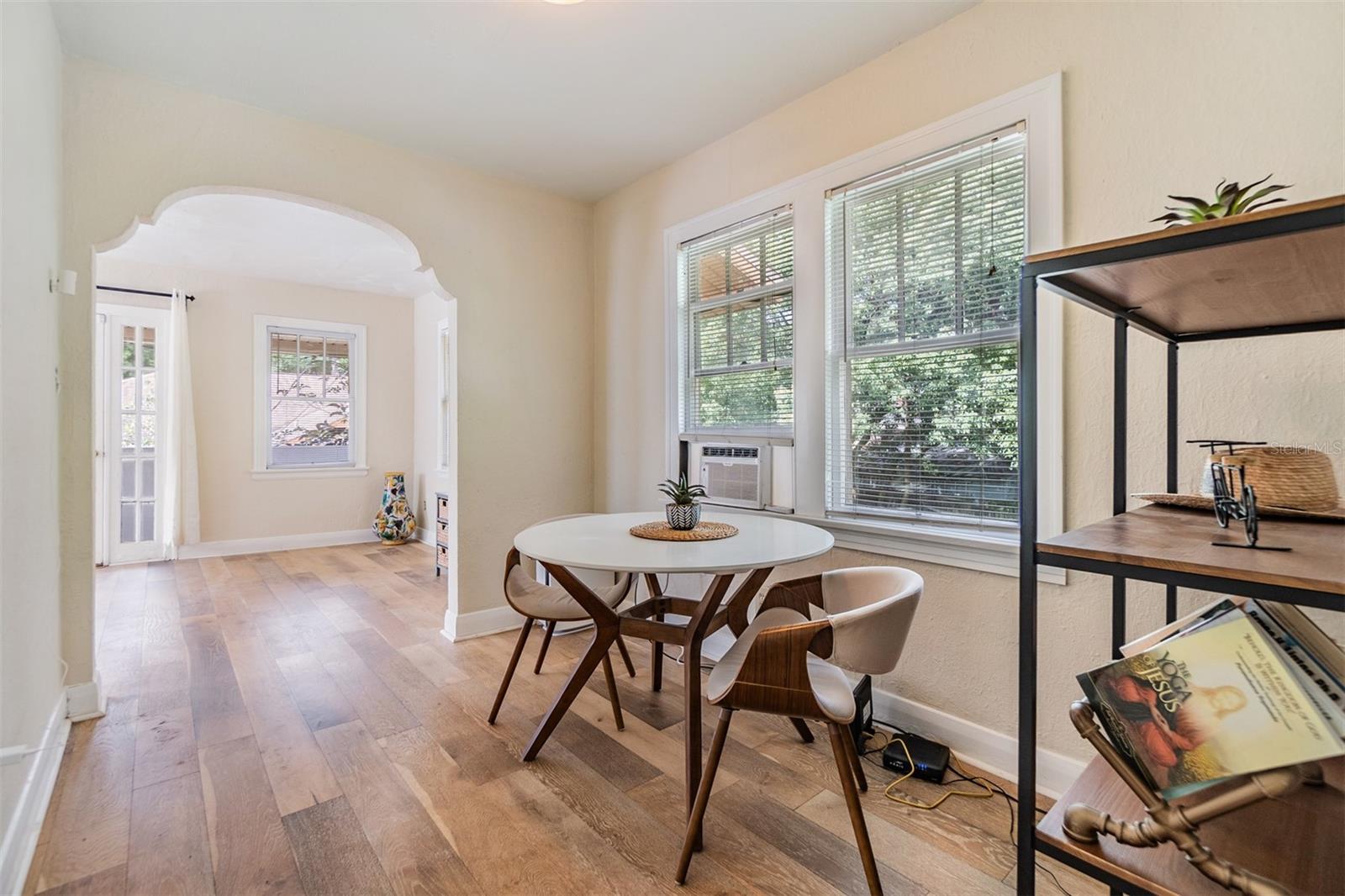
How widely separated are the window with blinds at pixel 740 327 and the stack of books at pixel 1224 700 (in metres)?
1.99

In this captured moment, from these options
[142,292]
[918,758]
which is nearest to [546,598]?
[918,758]

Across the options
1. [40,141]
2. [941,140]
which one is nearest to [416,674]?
[40,141]

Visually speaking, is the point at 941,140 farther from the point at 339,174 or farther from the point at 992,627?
the point at 339,174

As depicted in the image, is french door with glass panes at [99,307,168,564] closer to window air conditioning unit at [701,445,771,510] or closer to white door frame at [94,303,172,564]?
white door frame at [94,303,172,564]

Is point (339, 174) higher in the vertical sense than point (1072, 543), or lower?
higher

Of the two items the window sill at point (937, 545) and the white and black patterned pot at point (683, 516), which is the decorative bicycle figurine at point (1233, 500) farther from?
the white and black patterned pot at point (683, 516)

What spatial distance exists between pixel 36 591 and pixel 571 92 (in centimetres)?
266

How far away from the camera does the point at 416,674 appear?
2791mm

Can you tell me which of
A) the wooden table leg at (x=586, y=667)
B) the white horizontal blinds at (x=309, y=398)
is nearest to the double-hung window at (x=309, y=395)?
the white horizontal blinds at (x=309, y=398)

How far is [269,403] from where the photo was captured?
5871 mm

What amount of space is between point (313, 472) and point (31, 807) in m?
4.85

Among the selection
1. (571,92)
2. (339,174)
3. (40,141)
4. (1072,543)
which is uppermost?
(571,92)

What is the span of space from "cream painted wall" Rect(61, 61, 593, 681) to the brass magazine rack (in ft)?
10.1

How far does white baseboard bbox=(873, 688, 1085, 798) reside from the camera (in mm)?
1847
